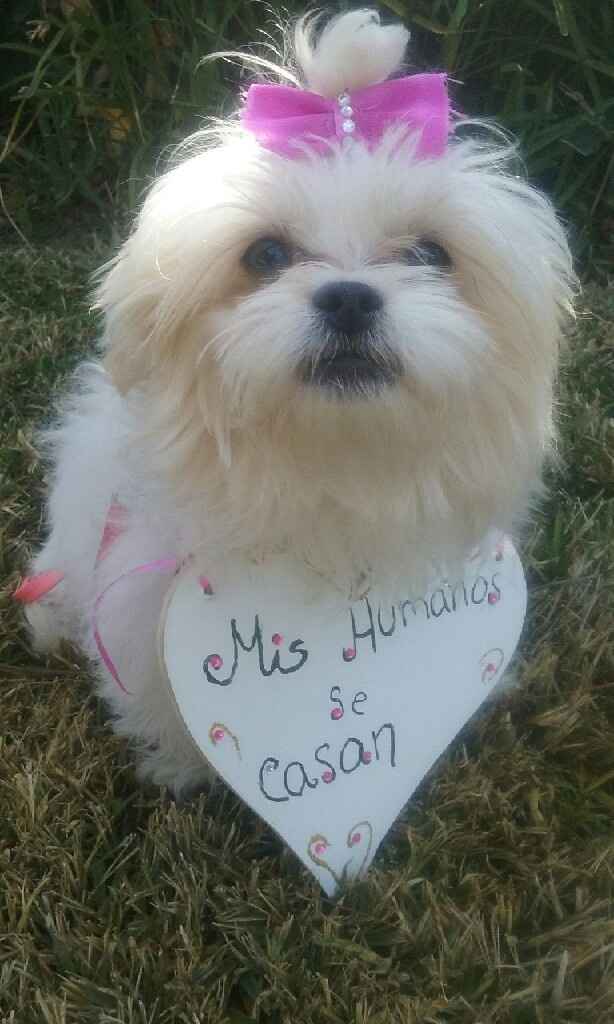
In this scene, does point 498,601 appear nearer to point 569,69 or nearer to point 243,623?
point 243,623

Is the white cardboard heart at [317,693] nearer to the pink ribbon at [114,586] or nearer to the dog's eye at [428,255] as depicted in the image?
the pink ribbon at [114,586]

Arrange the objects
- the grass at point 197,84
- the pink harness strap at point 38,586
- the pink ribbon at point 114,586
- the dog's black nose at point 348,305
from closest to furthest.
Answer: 1. the dog's black nose at point 348,305
2. the pink ribbon at point 114,586
3. the pink harness strap at point 38,586
4. the grass at point 197,84

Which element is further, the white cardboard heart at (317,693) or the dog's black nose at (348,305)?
the white cardboard heart at (317,693)

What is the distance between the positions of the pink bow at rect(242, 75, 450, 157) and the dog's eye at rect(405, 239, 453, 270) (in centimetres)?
10

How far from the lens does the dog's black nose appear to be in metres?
1.04

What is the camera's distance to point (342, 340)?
103 cm

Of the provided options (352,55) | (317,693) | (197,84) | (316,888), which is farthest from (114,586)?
(197,84)

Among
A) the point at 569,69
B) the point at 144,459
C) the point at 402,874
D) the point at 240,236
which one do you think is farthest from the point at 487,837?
the point at 569,69

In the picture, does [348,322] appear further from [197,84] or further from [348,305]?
[197,84]

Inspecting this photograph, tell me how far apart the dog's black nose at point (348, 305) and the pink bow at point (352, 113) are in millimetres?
167

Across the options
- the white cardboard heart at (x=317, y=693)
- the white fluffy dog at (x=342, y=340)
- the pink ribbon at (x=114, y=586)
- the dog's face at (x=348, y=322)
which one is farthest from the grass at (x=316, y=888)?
the dog's face at (x=348, y=322)

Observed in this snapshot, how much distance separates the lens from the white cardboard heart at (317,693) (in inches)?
49.8

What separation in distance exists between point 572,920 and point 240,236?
3.08ft

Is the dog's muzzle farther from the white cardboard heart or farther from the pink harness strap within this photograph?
the pink harness strap
